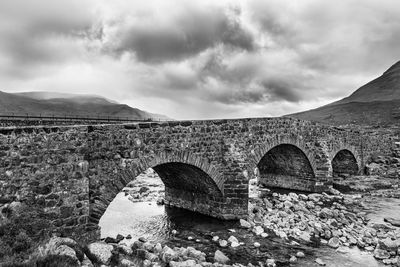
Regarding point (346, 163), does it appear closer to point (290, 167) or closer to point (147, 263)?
point (290, 167)

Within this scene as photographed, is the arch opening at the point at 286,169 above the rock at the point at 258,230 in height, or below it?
above

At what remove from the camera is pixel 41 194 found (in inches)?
351

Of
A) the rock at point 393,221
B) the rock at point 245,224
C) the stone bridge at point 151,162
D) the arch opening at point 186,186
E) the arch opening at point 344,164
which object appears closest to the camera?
the stone bridge at point 151,162

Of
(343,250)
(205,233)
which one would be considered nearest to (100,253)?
(205,233)

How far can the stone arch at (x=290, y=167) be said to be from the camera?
21.9 metres

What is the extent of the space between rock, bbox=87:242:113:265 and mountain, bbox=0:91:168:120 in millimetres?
76141

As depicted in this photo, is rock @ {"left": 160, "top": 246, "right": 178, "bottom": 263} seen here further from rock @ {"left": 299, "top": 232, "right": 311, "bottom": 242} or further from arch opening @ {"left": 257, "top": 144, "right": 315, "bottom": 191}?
arch opening @ {"left": 257, "top": 144, "right": 315, "bottom": 191}

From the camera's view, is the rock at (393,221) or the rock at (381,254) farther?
the rock at (393,221)

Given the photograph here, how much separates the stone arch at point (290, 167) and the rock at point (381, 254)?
8.91m

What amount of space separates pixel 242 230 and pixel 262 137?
5396 millimetres

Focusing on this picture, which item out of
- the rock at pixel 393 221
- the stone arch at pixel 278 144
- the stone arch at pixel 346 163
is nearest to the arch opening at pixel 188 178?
the stone arch at pixel 278 144

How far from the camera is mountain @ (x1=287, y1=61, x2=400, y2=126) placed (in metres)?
75.8

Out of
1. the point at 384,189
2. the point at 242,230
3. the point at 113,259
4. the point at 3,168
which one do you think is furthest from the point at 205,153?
the point at 384,189

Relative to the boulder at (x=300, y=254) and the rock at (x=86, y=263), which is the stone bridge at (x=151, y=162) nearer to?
the rock at (x=86, y=263)
